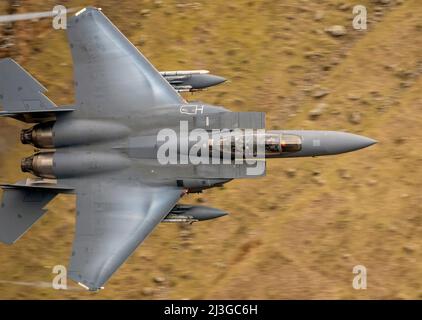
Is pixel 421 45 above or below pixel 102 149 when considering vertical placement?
above

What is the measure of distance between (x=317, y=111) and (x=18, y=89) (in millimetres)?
8512

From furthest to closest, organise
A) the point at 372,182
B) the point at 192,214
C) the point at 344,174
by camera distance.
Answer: the point at 344,174, the point at 372,182, the point at 192,214

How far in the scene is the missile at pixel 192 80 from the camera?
2577 cm

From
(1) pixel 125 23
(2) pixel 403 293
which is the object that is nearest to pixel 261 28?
(1) pixel 125 23

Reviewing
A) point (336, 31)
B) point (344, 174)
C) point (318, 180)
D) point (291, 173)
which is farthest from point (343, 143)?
point (336, 31)

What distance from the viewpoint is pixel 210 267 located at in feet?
87.5

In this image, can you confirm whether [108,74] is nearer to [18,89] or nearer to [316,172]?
[18,89]

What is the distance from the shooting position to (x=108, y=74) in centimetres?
2539

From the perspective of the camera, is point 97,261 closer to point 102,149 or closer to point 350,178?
point 102,149

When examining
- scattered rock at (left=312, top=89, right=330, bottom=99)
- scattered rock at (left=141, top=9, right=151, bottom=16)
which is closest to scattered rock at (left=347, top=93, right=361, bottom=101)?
scattered rock at (left=312, top=89, right=330, bottom=99)

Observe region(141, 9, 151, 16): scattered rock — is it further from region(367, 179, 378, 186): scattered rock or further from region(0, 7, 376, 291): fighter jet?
region(367, 179, 378, 186): scattered rock

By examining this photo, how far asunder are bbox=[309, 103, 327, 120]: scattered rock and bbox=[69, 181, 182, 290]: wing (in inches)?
211

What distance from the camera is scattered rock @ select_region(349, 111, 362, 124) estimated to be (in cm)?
2773

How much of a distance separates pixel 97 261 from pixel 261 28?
30.3 feet
